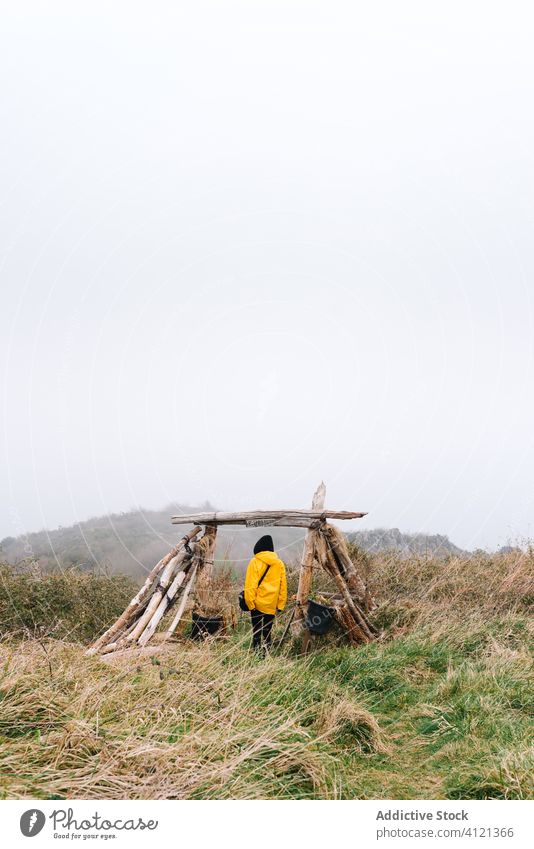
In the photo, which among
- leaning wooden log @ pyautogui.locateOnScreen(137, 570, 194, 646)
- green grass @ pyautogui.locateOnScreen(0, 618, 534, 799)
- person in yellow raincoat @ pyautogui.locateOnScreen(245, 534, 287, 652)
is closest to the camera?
green grass @ pyautogui.locateOnScreen(0, 618, 534, 799)

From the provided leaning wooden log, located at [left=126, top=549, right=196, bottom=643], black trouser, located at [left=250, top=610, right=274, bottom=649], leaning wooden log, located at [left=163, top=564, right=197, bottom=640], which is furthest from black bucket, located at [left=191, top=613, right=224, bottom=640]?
black trouser, located at [left=250, top=610, right=274, bottom=649]

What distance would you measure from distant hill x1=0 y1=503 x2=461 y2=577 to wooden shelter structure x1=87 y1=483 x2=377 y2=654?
63.2 inches

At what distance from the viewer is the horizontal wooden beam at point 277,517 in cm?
991

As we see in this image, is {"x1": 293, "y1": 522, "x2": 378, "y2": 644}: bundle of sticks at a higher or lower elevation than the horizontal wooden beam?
lower

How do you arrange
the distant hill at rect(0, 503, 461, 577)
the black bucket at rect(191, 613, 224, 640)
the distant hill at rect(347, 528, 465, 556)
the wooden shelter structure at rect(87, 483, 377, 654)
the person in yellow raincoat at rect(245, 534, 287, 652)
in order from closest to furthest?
the person in yellow raincoat at rect(245, 534, 287, 652), the wooden shelter structure at rect(87, 483, 377, 654), the black bucket at rect(191, 613, 224, 640), the distant hill at rect(0, 503, 461, 577), the distant hill at rect(347, 528, 465, 556)

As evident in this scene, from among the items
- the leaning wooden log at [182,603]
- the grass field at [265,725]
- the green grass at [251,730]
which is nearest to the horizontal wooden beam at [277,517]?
the leaning wooden log at [182,603]

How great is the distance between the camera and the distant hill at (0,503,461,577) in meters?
15.3

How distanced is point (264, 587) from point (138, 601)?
229cm

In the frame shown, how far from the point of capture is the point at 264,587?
9.12 meters

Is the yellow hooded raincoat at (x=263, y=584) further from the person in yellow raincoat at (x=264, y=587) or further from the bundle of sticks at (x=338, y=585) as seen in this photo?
the bundle of sticks at (x=338, y=585)

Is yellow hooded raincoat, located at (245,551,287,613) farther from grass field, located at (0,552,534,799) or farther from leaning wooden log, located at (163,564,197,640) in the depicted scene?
leaning wooden log, located at (163,564,197,640)

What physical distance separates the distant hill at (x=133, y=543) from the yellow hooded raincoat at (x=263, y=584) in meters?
3.15

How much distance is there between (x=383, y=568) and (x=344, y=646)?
405 centimetres
